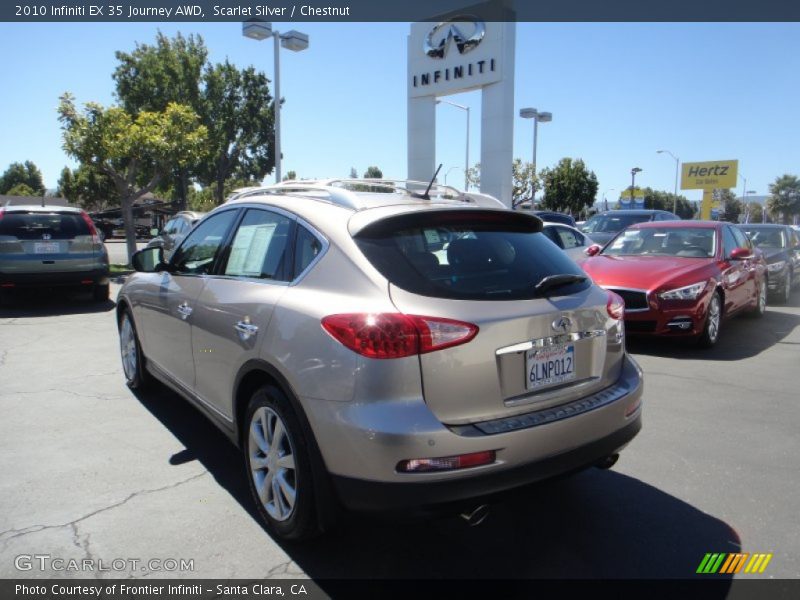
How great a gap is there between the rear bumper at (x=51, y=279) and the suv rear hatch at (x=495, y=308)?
8.90 m

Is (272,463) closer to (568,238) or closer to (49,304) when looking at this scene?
(49,304)

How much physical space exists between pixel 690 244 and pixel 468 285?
21.9 ft

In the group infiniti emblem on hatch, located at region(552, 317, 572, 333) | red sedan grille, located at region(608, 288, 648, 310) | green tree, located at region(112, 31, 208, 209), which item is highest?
green tree, located at region(112, 31, 208, 209)

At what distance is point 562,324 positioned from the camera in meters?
2.67

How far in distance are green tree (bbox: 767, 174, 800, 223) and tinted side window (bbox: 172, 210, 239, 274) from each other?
302 ft

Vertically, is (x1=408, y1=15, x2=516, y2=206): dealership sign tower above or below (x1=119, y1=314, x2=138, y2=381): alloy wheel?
above

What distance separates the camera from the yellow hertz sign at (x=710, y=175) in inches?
2793

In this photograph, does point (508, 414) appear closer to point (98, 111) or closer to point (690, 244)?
point (690, 244)

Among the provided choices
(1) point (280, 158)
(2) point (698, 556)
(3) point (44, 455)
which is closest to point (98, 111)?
(1) point (280, 158)

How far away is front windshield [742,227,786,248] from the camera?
12492 millimetres

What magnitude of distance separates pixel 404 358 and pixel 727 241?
24.9 feet

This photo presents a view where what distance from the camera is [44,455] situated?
12.8 ft

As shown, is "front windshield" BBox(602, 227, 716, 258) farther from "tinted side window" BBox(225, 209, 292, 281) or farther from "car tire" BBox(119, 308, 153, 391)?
"car tire" BBox(119, 308, 153, 391)

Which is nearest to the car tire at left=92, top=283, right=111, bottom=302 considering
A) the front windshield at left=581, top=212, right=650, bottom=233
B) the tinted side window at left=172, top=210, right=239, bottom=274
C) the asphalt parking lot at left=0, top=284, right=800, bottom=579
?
the asphalt parking lot at left=0, top=284, right=800, bottom=579
